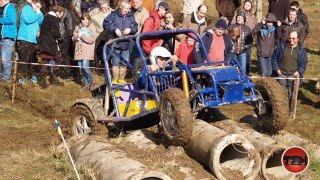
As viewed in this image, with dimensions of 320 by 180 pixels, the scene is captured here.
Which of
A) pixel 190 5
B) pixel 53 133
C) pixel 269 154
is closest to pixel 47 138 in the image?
pixel 53 133

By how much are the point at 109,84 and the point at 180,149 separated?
2098 mm

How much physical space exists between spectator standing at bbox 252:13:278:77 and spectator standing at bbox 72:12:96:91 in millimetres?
3534

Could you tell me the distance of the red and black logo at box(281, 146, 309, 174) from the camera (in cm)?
721

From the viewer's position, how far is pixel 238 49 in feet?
41.0

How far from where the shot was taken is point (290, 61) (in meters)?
11.1

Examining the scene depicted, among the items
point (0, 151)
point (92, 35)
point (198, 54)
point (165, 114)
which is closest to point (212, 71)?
point (165, 114)

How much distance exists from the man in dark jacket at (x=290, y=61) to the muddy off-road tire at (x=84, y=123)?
3.63 metres

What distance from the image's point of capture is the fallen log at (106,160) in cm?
681

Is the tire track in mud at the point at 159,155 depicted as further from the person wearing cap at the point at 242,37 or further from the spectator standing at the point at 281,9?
the spectator standing at the point at 281,9

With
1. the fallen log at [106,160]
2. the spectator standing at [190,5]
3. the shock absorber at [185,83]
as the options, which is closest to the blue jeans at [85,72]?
the spectator standing at [190,5]

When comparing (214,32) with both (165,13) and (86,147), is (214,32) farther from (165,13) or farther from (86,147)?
(86,147)

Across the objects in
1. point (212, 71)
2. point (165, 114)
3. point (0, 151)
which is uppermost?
point (212, 71)

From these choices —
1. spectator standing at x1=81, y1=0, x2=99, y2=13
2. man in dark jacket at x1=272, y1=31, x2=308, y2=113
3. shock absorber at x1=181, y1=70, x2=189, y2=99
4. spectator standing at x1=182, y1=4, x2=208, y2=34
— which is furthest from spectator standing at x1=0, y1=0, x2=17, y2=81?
shock absorber at x1=181, y1=70, x2=189, y2=99

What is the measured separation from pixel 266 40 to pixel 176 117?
5.35 m
